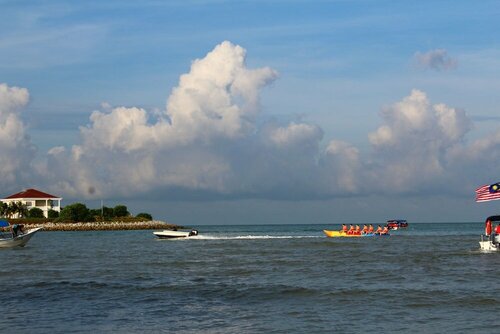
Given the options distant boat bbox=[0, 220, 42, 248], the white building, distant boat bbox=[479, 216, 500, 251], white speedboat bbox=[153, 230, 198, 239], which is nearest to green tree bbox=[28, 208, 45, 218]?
the white building

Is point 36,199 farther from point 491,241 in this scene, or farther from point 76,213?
point 491,241

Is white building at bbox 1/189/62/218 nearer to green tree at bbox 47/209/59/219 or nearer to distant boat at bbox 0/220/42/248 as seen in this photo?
green tree at bbox 47/209/59/219

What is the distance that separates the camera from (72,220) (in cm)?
16162

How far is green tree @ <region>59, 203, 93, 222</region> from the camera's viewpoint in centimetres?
16162

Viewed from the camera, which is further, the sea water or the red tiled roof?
the red tiled roof

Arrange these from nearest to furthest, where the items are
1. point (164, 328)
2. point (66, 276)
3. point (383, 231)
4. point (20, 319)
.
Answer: point (164, 328) → point (20, 319) → point (66, 276) → point (383, 231)

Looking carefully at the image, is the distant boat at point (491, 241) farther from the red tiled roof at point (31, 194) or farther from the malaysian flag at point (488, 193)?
the red tiled roof at point (31, 194)

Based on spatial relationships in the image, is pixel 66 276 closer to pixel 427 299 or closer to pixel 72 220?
pixel 427 299

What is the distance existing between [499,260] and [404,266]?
583cm

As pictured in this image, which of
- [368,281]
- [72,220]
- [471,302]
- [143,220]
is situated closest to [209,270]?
[368,281]

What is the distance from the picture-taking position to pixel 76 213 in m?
164

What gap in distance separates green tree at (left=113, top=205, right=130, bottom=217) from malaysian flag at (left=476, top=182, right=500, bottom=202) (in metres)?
139

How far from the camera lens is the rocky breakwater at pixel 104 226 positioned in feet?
491

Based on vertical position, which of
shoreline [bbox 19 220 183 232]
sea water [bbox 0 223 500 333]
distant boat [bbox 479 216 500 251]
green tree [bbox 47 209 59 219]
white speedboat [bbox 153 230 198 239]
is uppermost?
green tree [bbox 47 209 59 219]
